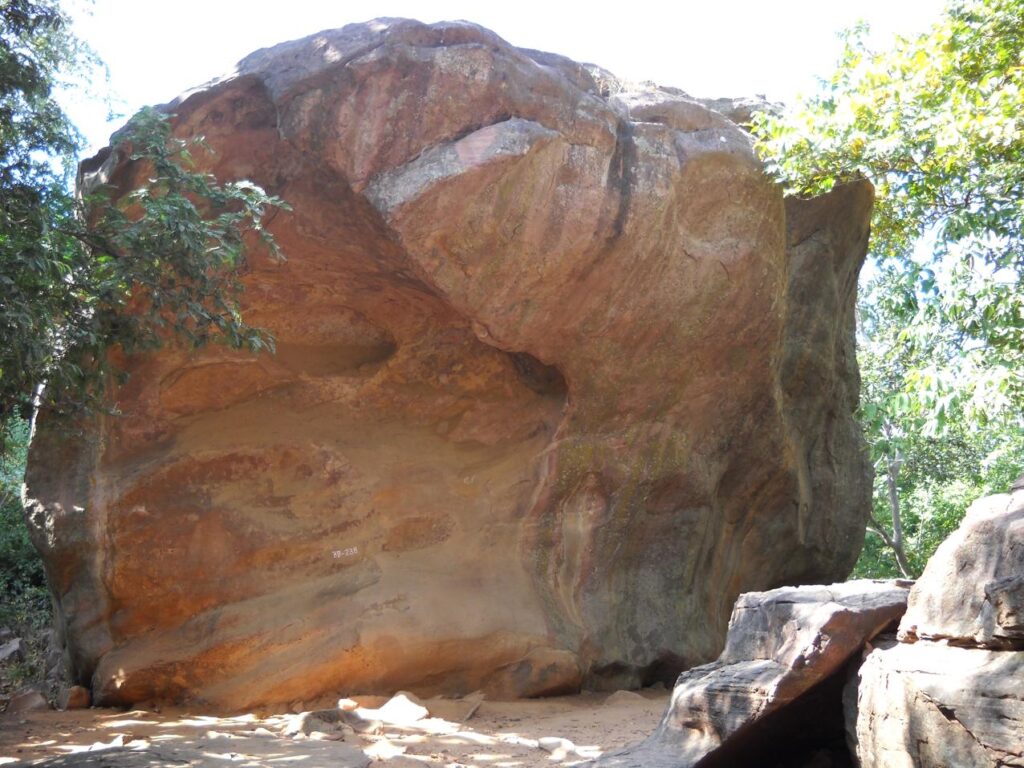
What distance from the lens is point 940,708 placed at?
3.80 m

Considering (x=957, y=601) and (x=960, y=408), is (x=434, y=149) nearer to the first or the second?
(x=960, y=408)

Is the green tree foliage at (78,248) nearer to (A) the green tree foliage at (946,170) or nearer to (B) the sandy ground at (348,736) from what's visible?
(B) the sandy ground at (348,736)

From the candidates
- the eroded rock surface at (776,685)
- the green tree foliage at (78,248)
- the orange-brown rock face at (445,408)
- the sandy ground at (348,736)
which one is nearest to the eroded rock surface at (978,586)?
the eroded rock surface at (776,685)

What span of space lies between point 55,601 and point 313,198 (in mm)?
3896

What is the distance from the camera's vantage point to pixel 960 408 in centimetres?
657

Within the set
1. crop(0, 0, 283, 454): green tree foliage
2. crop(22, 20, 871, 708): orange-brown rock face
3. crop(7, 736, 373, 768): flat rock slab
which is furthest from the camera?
crop(22, 20, 871, 708): orange-brown rock face

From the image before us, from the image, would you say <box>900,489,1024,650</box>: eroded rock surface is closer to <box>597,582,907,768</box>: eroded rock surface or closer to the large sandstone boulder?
the large sandstone boulder

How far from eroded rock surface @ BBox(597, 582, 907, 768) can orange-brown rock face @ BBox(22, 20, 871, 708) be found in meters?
2.87

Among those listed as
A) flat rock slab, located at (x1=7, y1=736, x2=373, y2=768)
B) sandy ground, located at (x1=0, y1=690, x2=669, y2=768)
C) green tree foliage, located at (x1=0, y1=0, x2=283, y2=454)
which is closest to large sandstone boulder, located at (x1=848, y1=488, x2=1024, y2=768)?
sandy ground, located at (x1=0, y1=690, x2=669, y2=768)

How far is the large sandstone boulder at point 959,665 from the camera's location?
3.58 metres

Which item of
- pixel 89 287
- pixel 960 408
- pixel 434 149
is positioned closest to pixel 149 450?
pixel 89 287

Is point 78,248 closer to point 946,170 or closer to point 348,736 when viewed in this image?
point 348,736

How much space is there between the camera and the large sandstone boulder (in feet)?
11.8

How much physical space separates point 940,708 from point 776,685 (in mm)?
897
